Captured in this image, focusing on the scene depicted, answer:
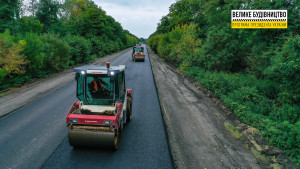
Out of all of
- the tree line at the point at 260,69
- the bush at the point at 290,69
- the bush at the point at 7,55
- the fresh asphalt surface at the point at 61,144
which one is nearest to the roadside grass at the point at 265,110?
the tree line at the point at 260,69

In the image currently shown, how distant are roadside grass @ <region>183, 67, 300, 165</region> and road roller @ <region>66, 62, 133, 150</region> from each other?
5169 millimetres

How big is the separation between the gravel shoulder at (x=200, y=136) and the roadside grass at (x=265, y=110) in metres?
0.80

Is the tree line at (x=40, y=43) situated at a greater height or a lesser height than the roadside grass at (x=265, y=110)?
greater

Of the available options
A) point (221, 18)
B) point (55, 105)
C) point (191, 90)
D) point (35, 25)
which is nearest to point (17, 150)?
point (55, 105)

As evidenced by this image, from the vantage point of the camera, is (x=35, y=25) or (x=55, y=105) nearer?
(x=55, y=105)

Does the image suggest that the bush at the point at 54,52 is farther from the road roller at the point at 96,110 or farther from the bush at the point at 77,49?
the road roller at the point at 96,110

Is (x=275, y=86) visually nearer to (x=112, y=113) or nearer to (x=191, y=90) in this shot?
(x=191, y=90)

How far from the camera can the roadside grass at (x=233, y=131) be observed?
24.6 ft

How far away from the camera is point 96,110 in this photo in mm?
5980

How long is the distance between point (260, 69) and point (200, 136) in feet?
25.7

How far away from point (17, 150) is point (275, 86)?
44.2ft

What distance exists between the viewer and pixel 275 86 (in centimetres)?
1136

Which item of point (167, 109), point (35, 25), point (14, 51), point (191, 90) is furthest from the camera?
point (35, 25)

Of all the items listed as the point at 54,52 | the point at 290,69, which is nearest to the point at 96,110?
the point at 290,69
